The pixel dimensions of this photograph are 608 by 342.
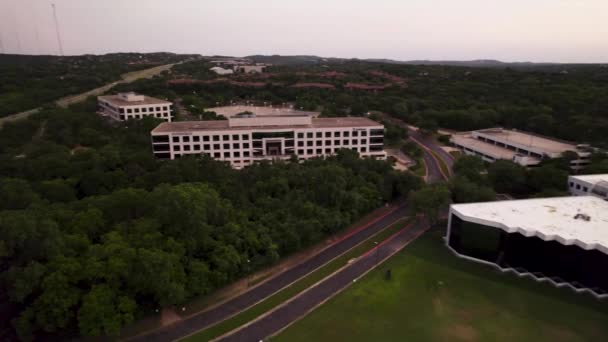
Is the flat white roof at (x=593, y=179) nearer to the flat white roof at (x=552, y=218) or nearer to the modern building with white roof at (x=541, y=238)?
the flat white roof at (x=552, y=218)

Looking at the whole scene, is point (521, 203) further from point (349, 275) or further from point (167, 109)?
point (167, 109)

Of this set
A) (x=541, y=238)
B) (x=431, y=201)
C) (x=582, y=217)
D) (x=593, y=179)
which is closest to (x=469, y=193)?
(x=431, y=201)

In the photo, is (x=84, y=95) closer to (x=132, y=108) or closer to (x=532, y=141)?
(x=132, y=108)

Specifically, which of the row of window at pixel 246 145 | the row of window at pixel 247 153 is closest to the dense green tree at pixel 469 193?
the row of window at pixel 247 153

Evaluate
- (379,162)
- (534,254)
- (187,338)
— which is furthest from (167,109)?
(534,254)

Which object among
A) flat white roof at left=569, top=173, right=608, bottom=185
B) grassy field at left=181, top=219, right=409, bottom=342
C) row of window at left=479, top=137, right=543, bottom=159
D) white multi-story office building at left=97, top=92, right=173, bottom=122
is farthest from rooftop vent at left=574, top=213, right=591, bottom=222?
white multi-story office building at left=97, top=92, right=173, bottom=122

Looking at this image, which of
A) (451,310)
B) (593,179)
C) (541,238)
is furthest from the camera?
(593,179)
